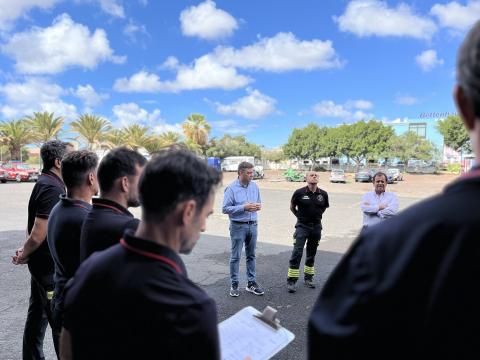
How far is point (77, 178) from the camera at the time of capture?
2.49 m

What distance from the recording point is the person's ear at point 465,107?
32.1 inches

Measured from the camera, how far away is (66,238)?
89.2 inches

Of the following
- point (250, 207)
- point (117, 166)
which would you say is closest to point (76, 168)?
point (117, 166)

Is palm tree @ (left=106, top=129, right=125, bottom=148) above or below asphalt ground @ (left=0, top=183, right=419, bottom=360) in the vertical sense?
above

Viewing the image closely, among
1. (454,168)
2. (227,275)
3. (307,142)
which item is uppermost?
(307,142)

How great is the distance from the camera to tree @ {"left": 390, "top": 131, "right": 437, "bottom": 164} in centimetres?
5433

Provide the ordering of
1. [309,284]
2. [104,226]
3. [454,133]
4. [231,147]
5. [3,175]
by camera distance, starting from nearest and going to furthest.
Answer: [104,226], [309,284], [3,175], [454,133], [231,147]

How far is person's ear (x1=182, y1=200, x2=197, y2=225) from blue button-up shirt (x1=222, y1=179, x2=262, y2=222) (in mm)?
4136

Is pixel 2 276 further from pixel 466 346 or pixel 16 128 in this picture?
pixel 16 128

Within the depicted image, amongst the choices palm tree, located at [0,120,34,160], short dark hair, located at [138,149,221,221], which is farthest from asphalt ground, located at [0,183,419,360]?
palm tree, located at [0,120,34,160]

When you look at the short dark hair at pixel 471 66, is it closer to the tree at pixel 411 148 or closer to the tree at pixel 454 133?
the tree at pixel 454 133

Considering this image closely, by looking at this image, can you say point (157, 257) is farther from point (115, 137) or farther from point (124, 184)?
point (115, 137)

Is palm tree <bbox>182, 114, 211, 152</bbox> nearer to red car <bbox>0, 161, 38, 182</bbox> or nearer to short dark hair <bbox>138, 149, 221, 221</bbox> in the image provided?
red car <bbox>0, 161, 38, 182</bbox>

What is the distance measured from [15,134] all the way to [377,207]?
1703 inches
